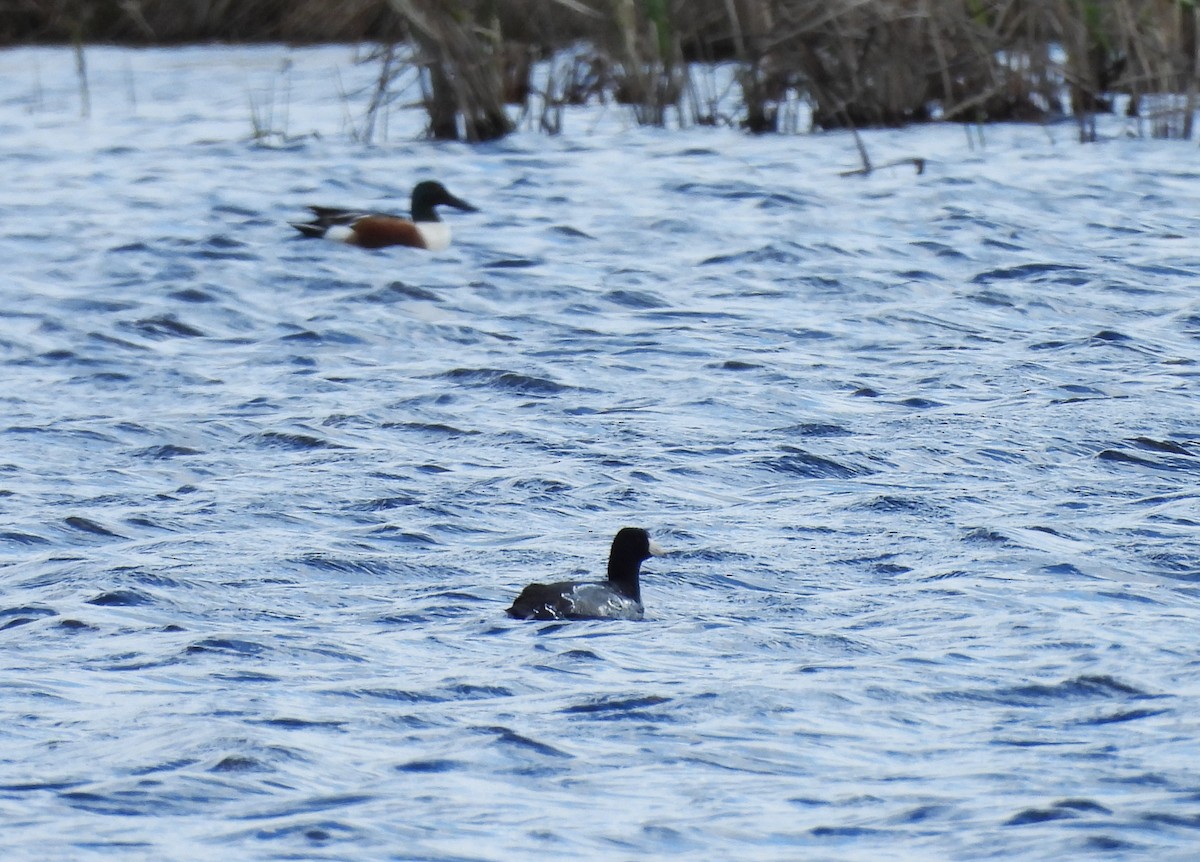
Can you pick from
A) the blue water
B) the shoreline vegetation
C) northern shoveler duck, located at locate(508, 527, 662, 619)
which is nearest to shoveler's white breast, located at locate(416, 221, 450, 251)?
the blue water

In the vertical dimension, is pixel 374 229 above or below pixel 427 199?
below

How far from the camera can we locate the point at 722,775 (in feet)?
17.5

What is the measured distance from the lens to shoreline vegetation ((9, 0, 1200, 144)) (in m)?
16.6

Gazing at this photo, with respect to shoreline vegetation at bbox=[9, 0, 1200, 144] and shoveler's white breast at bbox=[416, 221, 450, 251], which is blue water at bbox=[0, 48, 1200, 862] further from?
shoreline vegetation at bbox=[9, 0, 1200, 144]

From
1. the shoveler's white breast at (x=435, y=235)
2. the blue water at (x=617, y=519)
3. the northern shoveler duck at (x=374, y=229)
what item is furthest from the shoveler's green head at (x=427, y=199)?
the blue water at (x=617, y=519)

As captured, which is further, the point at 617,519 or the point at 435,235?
the point at 435,235

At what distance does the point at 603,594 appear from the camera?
22.2 ft

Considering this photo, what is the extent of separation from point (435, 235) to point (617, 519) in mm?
6738

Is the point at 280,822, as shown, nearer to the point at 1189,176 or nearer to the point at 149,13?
the point at 1189,176

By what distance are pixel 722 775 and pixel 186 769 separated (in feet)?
4.31

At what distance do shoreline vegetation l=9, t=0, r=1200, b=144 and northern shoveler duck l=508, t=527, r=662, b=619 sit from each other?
870 cm

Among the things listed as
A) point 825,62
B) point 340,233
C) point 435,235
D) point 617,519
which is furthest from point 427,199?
point 617,519

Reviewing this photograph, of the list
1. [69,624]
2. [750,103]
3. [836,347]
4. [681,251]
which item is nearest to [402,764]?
[69,624]

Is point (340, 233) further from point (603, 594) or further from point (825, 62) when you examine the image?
point (603, 594)
